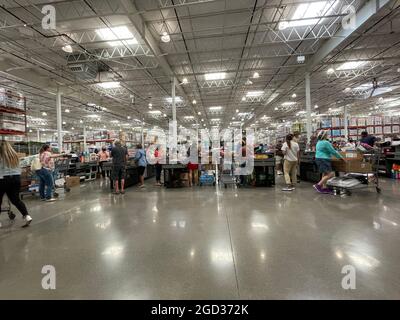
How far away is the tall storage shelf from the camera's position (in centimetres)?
438

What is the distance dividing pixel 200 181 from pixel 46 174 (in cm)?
425

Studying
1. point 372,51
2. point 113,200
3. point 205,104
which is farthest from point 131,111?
point 372,51

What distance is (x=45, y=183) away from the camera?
17.0 ft

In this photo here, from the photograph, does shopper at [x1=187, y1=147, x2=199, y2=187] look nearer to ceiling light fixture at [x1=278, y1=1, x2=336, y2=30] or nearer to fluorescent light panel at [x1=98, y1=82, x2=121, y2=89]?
ceiling light fixture at [x1=278, y1=1, x2=336, y2=30]

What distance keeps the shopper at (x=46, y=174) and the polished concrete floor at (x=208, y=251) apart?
1.14 metres

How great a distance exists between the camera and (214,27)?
6.11 m

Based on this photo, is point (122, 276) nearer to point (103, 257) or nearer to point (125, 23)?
point (103, 257)

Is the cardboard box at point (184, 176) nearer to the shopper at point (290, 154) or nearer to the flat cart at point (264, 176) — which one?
the flat cart at point (264, 176)

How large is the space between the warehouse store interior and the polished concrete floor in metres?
0.02

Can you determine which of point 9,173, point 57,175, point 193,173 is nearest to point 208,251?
point 9,173

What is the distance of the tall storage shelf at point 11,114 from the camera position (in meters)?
4.38

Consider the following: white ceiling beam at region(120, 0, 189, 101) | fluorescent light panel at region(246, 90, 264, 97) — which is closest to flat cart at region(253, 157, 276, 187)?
white ceiling beam at region(120, 0, 189, 101)

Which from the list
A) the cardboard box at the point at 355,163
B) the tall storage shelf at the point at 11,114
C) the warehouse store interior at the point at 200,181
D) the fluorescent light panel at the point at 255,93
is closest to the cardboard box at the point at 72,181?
the warehouse store interior at the point at 200,181
